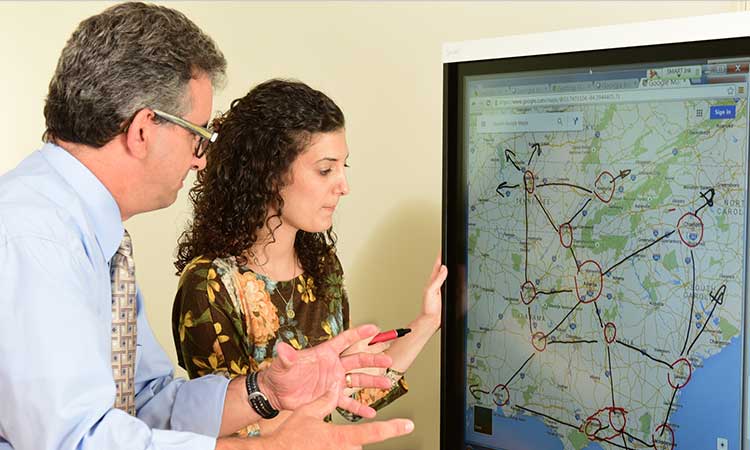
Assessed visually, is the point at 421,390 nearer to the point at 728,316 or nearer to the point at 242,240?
the point at 242,240

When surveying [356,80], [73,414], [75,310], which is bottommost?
[73,414]

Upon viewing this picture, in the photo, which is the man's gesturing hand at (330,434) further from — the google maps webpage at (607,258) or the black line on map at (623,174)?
the black line on map at (623,174)

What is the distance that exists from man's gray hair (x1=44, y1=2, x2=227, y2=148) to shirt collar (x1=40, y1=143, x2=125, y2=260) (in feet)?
0.10

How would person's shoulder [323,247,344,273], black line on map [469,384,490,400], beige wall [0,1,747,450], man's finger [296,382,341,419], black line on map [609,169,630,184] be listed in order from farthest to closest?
beige wall [0,1,747,450] < person's shoulder [323,247,344,273] < black line on map [469,384,490,400] < black line on map [609,169,630,184] < man's finger [296,382,341,419]

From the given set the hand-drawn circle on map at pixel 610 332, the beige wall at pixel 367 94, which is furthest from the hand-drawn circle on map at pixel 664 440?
the beige wall at pixel 367 94

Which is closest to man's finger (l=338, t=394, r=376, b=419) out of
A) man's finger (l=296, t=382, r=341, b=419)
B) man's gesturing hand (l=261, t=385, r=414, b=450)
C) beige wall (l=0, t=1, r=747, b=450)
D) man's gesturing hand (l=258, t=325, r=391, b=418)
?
man's gesturing hand (l=258, t=325, r=391, b=418)

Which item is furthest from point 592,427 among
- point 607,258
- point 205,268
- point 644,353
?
point 205,268

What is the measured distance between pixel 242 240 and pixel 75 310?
0.67m

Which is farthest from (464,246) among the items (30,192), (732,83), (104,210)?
(30,192)

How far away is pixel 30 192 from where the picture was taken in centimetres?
123

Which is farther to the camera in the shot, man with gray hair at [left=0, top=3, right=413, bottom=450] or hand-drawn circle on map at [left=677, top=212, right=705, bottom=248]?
hand-drawn circle on map at [left=677, top=212, right=705, bottom=248]

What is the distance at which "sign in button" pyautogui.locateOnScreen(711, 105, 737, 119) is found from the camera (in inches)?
53.0

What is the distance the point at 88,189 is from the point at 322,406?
1.52ft

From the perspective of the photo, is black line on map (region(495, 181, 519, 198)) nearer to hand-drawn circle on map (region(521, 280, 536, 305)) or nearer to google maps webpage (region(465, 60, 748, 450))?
google maps webpage (region(465, 60, 748, 450))
